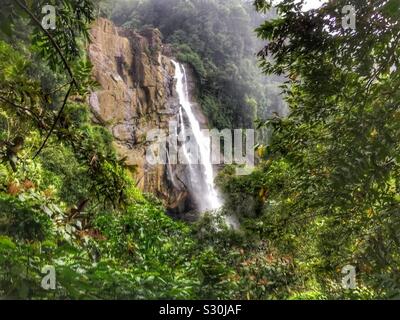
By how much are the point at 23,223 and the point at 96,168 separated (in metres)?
0.71

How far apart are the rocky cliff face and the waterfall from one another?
2.34 feet

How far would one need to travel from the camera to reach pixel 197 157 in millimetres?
21734

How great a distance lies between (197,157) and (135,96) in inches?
180

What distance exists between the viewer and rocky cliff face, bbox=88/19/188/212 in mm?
17734

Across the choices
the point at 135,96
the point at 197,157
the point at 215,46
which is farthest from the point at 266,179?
the point at 215,46

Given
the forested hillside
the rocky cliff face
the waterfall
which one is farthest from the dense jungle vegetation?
the forested hillside

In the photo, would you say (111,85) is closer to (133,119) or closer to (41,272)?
(133,119)

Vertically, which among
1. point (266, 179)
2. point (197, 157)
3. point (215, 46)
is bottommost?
point (266, 179)

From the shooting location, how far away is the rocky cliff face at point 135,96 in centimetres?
1773

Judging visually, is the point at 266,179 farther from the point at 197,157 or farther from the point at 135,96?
the point at 197,157

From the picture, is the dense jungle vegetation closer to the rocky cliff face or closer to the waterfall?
the rocky cliff face

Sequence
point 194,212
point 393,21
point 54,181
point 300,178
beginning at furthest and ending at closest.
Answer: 1. point 194,212
2. point 54,181
3. point 300,178
4. point 393,21

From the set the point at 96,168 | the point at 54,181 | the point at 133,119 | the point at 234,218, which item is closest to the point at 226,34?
the point at 133,119
